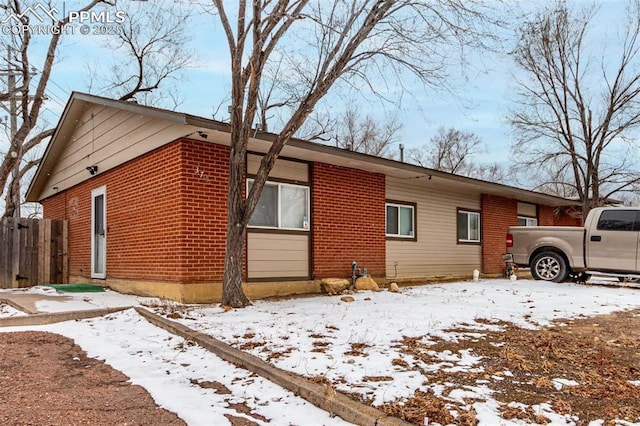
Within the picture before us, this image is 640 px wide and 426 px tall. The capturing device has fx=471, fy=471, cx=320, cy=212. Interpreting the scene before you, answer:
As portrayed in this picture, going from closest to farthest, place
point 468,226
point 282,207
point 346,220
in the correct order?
point 282,207
point 346,220
point 468,226

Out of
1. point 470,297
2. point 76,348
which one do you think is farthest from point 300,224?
point 76,348

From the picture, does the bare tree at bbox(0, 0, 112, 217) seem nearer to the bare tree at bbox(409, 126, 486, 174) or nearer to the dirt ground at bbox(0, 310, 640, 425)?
the dirt ground at bbox(0, 310, 640, 425)

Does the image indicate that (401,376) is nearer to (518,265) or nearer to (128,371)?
(128,371)

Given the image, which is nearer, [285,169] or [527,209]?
[285,169]

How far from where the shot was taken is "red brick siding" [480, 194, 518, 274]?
49.4ft

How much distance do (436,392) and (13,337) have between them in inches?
195

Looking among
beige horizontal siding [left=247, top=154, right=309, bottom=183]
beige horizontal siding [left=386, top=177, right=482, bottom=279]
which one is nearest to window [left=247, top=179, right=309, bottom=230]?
beige horizontal siding [left=247, top=154, right=309, bottom=183]

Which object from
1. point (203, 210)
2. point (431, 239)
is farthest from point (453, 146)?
point (203, 210)

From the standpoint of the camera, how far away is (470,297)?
8867 mm

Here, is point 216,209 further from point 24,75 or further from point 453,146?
point 453,146

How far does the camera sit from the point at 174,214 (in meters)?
7.96

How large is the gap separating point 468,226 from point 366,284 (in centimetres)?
587

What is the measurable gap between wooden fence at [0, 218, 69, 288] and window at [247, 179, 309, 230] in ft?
21.9

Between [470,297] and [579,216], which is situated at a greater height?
[579,216]
